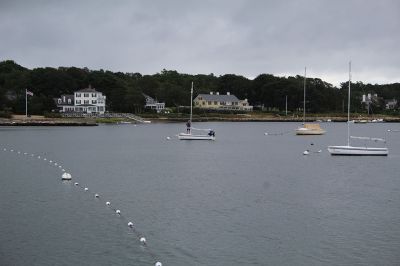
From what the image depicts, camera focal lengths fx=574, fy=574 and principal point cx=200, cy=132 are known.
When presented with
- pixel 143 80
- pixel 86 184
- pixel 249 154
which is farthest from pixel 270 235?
pixel 143 80

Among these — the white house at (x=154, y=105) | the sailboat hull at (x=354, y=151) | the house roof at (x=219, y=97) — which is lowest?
the sailboat hull at (x=354, y=151)

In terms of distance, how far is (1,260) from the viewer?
68.6 feet

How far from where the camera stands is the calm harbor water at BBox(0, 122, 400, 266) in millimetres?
21891

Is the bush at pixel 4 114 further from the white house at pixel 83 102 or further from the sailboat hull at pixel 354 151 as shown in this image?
the sailboat hull at pixel 354 151

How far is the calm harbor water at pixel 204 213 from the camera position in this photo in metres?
21.9

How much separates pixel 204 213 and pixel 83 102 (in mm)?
129665

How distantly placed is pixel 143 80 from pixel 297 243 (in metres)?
172

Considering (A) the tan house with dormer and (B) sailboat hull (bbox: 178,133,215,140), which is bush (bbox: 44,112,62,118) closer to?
(A) the tan house with dormer

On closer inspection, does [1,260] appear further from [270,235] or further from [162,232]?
[270,235]

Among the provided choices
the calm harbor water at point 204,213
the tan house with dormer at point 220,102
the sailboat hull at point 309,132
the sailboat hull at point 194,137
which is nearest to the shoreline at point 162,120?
the tan house with dormer at point 220,102

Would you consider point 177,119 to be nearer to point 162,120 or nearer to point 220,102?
point 162,120

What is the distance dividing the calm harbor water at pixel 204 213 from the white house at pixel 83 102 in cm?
10135

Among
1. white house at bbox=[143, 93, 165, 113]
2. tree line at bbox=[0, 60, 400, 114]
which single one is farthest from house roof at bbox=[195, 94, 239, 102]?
white house at bbox=[143, 93, 165, 113]

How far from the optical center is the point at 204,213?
Answer: 94.9ft
